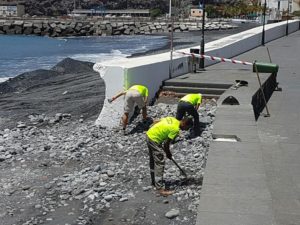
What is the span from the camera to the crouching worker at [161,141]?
7805 millimetres

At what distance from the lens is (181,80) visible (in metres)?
14.8

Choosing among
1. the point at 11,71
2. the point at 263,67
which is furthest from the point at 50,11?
the point at 263,67

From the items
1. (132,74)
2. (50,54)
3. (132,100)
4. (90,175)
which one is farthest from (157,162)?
(50,54)

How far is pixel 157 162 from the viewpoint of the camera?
7.98 meters

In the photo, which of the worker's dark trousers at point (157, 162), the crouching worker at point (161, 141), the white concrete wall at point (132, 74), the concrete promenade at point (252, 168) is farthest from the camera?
the white concrete wall at point (132, 74)

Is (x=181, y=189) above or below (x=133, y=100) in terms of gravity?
below

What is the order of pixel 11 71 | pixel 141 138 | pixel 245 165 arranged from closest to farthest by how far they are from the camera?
pixel 245 165 → pixel 141 138 → pixel 11 71

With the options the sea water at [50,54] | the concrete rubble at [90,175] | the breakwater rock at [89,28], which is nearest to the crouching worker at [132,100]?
the concrete rubble at [90,175]

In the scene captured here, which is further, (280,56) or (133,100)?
(280,56)

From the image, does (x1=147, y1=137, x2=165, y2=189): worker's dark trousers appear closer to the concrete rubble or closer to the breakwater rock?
the concrete rubble

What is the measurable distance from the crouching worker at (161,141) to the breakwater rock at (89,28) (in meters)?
79.2

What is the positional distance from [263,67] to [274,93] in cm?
100

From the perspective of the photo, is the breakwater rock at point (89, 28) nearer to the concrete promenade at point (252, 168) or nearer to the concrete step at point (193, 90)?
the concrete step at point (193, 90)

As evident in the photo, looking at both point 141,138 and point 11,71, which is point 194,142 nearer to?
point 141,138
